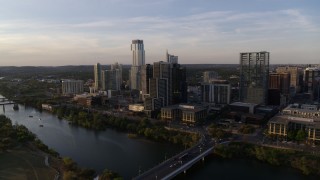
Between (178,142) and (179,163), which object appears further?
(178,142)

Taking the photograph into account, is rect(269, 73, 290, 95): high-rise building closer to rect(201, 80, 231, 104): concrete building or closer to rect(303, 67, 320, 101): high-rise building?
rect(303, 67, 320, 101): high-rise building

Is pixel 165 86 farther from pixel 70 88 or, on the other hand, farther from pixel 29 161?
pixel 70 88

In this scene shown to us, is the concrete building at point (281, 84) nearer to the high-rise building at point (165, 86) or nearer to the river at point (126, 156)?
the high-rise building at point (165, 86)

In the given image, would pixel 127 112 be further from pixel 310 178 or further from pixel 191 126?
pixel 310 178

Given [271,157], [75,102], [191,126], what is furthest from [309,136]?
[75,102]

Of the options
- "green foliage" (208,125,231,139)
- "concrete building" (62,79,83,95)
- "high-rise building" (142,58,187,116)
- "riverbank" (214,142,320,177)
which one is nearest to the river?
"riverbank" (214,142,320,177)

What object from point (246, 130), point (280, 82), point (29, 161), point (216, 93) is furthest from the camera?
point (280, 82)

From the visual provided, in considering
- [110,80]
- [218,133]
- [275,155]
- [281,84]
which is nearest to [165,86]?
[218,133]
